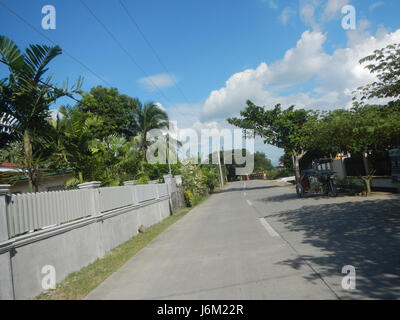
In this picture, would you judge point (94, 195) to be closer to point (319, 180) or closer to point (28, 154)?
point (28, 154)

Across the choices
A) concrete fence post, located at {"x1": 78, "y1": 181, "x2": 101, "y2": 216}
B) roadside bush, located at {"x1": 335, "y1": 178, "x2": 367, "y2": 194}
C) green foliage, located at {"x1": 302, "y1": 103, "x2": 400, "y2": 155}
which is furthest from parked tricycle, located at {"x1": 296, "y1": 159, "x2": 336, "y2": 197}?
concrete fence post, located at {"x1": 78, "y1": 181, "x2": 101, "y2": 216}

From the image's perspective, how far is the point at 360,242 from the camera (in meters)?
6.47

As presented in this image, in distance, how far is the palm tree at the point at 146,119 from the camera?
3002cm

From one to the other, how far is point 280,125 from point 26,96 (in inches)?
792

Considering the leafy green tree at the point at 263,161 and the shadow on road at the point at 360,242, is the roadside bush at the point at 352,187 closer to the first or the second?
the shadow on road at the point at 360,242

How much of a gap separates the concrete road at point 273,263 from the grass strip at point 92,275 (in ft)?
0.72

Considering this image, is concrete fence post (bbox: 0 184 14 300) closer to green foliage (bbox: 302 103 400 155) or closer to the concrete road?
the concrete road

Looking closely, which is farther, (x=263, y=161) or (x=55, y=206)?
(x=263, y=161)

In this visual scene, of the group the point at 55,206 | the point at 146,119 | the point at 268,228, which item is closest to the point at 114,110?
the point at 146,119

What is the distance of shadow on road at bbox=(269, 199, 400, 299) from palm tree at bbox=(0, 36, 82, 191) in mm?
6592

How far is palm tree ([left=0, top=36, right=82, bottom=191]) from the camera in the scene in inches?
294
